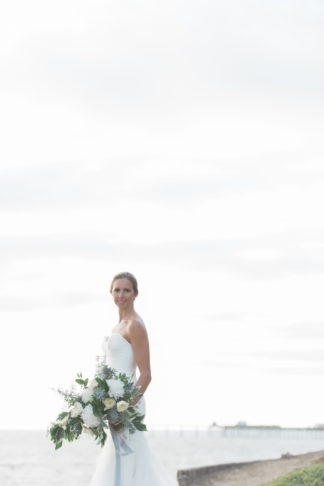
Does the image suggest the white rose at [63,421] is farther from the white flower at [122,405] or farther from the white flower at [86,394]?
the white flower at [122,405]

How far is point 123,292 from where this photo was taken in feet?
27.6

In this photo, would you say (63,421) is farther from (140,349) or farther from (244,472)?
(244,472)

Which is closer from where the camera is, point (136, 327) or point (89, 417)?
point (89, 417)

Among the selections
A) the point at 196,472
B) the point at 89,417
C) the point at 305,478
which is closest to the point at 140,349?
the point at 89,417

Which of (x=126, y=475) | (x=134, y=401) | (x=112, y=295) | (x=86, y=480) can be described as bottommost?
(x=126, y=475)

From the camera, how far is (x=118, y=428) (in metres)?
8.15

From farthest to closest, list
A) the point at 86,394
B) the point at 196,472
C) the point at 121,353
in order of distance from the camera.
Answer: the point at 196,472 < the point at 121,353 < the point at 86,394

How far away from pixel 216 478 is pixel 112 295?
49.8ft

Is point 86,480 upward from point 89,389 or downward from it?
upward

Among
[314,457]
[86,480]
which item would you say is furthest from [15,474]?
[314,457]

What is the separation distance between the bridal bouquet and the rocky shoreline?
41.2 feet

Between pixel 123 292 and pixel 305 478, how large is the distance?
11438mm

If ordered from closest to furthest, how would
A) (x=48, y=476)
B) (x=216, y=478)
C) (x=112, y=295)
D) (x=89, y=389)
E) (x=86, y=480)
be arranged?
(x=89, y=389)
(x=112, y=295)
(x=216, y=478)
(x=86, y=480)
(x=48, y=476)

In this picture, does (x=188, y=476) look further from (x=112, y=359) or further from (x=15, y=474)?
(x=15, y=474)
